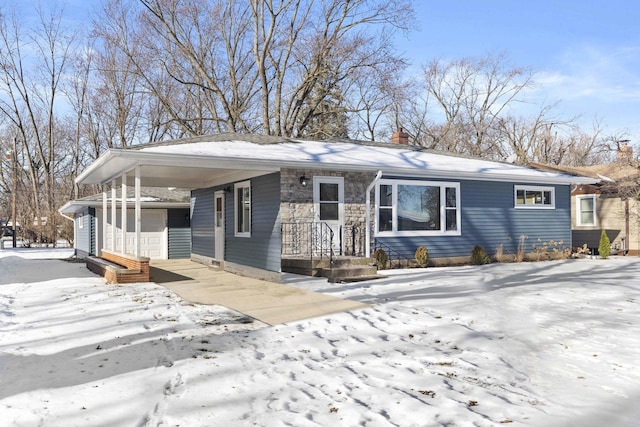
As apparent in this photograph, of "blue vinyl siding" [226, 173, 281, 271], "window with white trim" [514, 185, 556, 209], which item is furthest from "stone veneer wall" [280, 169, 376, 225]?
"window with white trim" [514, 185, 556, 209]

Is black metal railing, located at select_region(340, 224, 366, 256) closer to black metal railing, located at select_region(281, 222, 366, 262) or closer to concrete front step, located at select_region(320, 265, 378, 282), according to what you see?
black metal railing, located at select_region(281, 222, 366, 262)

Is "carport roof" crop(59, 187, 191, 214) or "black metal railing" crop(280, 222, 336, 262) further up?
"carport roof" crop(59, 187, 191, 214)

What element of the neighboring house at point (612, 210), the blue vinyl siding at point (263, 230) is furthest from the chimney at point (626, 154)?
the blue vinyl siding at point (263, 230)

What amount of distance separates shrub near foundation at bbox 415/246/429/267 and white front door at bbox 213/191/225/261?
18.0ft

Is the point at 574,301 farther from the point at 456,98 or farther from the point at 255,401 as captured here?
the point at 456,98

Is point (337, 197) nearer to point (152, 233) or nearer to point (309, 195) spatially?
point (309, 195)

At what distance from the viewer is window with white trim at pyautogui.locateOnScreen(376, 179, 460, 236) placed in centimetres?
1288

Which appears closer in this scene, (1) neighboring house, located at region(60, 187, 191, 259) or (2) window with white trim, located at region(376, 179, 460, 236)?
(2) window with white trim, located at region(376, 179, 460, 236)

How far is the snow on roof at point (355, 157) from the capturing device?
36.3ft

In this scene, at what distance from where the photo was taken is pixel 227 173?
13297 millimetres

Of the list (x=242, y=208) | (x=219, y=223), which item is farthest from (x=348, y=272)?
(x=219, y=223)

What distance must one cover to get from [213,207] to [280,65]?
556 inches

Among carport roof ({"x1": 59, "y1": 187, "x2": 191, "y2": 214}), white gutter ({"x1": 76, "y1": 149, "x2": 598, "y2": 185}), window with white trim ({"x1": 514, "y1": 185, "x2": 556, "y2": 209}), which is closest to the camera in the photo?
white gutter ({"x1": 76, "y1": 149, "x2": 598, "y2": 185})

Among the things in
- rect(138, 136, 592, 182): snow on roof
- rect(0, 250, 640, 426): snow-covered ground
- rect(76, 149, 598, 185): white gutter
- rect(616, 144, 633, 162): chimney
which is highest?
rect(616, 144, 633, 162): chimney
